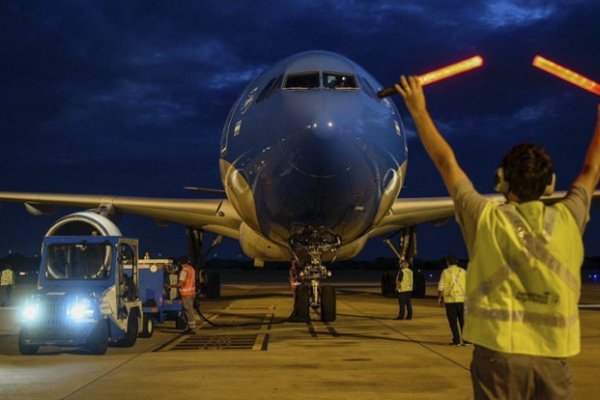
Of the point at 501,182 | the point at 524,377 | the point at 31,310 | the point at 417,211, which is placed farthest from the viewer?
the point at 417,211

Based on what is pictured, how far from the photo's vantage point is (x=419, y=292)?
25.2 m

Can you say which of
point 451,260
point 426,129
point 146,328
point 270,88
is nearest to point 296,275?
point 146,328

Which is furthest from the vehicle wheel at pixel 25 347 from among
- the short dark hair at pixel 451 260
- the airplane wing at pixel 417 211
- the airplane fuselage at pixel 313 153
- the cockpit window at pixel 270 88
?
the airplane wing at pixel 417 211

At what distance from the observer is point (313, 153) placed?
1014cm

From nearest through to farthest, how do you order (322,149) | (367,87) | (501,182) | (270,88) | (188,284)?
(501,182)
(322,149)
(367,87)
(270,88)
(188,284)

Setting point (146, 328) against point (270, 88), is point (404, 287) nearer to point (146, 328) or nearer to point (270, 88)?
point (146, 328)

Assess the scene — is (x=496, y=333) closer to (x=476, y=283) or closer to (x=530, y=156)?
(x=476, y=283)

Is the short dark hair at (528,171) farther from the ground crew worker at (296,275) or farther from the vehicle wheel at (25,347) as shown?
the ground crew worker at (296,275)

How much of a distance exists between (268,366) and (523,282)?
6609 millimetres

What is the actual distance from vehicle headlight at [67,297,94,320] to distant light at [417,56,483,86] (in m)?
8.29

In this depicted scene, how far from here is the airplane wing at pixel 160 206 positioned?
1867cm

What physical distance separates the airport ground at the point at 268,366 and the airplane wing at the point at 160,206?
4602mm

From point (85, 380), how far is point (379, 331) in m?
6.50

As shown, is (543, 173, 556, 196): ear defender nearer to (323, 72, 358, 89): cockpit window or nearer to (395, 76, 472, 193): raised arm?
(395, 76, 472, 193): raised arm
